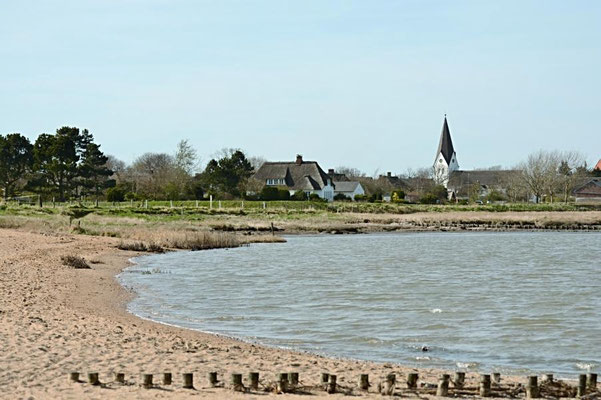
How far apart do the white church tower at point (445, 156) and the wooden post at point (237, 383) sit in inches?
5147

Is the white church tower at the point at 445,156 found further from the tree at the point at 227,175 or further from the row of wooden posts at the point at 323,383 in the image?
the row of wooden posts at the point at 323,383

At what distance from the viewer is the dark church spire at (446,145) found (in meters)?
144

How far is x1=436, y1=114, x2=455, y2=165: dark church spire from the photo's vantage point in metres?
144

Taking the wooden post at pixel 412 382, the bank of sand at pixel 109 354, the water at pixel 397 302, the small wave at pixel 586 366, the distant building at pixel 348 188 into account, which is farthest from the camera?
the distant building at pixel 348 188

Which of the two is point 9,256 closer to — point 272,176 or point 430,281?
point 430,281

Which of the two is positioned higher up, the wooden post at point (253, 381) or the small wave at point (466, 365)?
the wooden post at point (253, 381)

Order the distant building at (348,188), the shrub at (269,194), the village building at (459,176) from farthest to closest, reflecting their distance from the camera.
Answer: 1. the distant building at (348,188)
2. the village building at (459,176)
3. the shrub at (269,194)

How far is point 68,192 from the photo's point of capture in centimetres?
7875

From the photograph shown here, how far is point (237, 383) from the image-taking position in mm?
10211

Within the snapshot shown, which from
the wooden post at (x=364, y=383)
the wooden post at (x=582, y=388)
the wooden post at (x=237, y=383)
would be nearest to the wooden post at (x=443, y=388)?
the wooden post at (x=364, y=383)

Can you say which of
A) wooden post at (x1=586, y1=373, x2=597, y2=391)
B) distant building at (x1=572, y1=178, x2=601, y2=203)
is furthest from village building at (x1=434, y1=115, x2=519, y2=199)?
wooden post at (x1=586, y1=373, x2=597, y2=391)

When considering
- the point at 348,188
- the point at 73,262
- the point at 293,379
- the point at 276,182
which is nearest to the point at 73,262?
the point at 73,262

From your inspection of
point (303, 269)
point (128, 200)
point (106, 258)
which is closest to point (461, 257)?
point (303, 269)

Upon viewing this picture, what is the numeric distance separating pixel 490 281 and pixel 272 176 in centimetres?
8081
